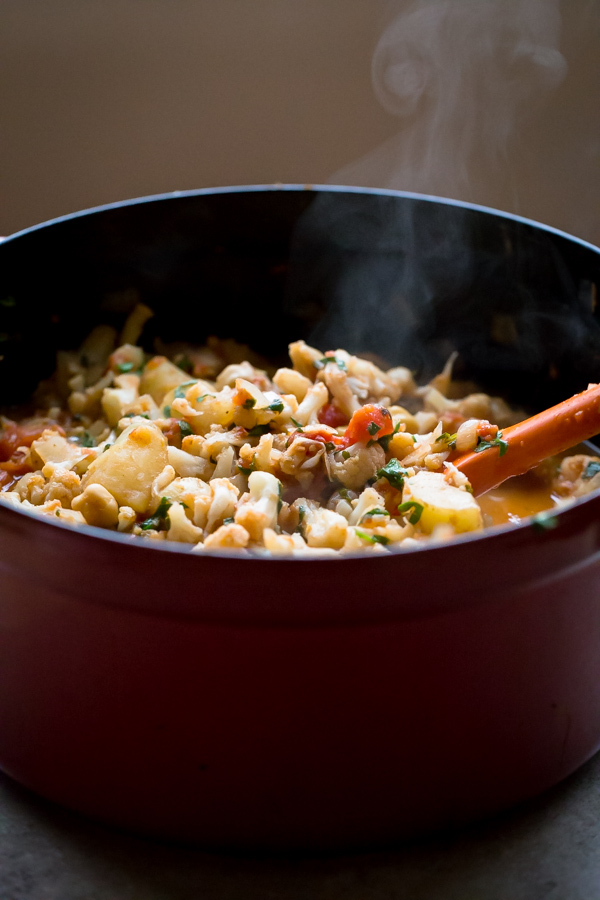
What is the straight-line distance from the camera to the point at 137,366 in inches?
78.0

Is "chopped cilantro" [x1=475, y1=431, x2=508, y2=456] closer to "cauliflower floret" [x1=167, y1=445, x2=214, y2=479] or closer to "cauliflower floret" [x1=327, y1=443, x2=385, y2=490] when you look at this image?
"cauliflower floret" [x1=327, y1=443, x2=385, y2=490]

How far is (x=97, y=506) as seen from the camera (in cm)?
137

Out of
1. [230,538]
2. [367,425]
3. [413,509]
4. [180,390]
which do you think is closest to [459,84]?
[180,390]

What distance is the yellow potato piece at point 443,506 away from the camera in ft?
3.95

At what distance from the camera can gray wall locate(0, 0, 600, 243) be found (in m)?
2.85

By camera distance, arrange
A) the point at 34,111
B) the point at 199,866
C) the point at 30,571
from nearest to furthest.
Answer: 1. the point at 30,571
2. the point at 199,866
3. the point at 34,111

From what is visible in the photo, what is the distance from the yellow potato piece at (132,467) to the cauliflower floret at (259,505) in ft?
0.64

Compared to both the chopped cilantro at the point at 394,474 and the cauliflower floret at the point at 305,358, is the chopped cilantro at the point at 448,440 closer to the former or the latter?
the chopped cilantro at the point at 394,474

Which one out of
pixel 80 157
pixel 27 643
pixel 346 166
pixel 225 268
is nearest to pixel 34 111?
pixel 80 157

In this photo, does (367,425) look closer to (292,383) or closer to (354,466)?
(354,466)

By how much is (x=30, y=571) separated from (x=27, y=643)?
0.12m

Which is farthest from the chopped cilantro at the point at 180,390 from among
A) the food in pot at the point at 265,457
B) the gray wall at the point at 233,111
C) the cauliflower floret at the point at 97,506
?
the gray wall at the point at 233,111

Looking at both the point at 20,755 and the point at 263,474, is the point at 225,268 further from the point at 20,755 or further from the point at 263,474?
the point at 20,755

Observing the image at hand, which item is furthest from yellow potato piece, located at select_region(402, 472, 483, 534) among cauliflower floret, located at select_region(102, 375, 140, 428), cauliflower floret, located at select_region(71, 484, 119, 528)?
cauliflower floret, located at select_region(102, 375, 140, 428)
